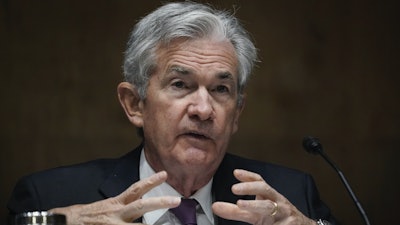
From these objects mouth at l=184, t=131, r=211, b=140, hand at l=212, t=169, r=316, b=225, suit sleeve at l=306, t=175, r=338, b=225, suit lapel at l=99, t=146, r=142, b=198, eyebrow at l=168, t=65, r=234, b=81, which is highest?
eyebrow at l=168, t=65, r=234, b=81

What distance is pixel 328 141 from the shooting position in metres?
4.29

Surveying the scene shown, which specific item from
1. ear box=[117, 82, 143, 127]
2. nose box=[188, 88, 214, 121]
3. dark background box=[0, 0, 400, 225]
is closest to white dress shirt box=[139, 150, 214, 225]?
ear box=[117, 82, 143, 127]

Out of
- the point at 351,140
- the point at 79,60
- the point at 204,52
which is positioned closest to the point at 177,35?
the point at 204,52

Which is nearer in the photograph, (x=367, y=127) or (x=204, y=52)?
(x=204, y=52)

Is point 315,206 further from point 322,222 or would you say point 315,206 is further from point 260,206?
point 260,206

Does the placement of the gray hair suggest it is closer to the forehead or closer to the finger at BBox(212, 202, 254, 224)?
the forehead

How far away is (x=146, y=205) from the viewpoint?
256 cm

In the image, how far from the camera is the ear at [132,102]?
3129 mm

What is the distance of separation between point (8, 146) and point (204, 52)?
148cm

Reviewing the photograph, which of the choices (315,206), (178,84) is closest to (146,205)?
(178,84)

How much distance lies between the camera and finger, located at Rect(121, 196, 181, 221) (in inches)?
100

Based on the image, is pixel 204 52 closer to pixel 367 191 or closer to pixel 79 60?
pixel 79 60

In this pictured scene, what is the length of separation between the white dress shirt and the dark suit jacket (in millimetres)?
34

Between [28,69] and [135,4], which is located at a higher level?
[135,4]
